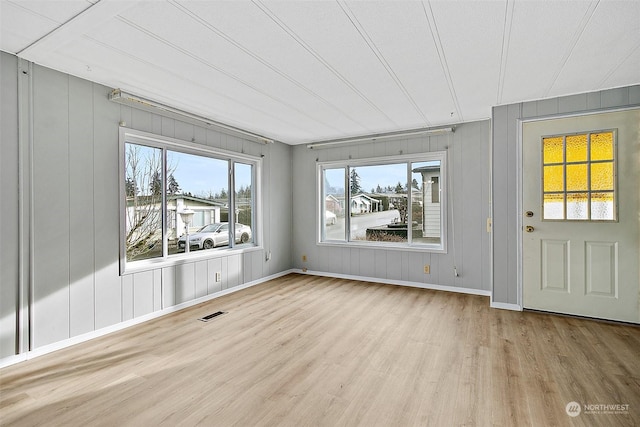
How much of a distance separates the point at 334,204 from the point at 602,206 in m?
3.69

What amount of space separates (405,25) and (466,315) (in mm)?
3082

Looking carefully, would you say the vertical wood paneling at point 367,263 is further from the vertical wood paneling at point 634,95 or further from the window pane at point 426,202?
the vertical wood paneling at point 634,95

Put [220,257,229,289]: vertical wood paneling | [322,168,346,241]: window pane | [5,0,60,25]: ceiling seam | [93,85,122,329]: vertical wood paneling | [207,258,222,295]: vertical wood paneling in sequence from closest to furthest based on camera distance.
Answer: [5,0,60,25]: ceiling seam, [93,85,122,329]: vertical wood paneling, [207,258,222,295]: vertical wood paneling, [220,257,229,289]: vertical wood paneling, [322,168,346,241]: window pane

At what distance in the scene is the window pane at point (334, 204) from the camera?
18.5 feet

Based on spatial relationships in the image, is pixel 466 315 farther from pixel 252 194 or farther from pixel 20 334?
pixel 20 334

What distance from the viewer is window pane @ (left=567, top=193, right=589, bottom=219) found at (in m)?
3.40

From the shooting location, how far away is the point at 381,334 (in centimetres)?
305

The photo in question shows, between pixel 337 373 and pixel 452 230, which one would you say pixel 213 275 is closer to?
pixel 337 373

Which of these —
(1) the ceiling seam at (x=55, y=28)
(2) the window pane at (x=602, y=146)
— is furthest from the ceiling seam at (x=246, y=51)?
(2) the window pane at (x=602, y=146)

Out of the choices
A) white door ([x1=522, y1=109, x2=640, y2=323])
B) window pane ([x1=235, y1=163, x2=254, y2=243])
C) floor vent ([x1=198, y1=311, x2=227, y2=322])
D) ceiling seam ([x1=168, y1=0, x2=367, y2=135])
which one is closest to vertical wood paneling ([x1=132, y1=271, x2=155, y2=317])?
floor vent ([x1=198, y1=311, x2=227, y2=322])

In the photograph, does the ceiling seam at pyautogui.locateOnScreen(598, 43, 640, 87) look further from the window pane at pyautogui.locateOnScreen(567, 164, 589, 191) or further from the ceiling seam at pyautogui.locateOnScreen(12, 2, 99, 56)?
the ceiling seam at pyautogui.locateOnScreen(12, 2, 99, 56)

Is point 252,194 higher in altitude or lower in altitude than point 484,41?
lower

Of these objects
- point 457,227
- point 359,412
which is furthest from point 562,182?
point 359,412

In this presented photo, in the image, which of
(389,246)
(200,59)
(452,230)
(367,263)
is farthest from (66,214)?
(452,230)
